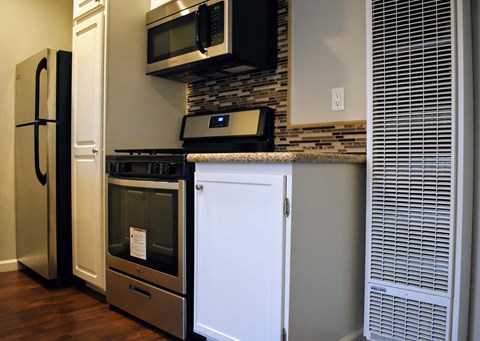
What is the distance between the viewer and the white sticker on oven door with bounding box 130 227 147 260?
186 cm

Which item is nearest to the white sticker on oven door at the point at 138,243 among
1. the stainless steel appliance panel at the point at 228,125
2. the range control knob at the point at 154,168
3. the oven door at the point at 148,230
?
the oven door at the point at 148,230

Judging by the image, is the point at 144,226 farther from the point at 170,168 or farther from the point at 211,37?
the point at 211,37

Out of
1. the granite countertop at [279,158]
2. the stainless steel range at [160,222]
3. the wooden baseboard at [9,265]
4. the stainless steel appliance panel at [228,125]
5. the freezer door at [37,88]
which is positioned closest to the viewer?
the granite countertop at [279,158]

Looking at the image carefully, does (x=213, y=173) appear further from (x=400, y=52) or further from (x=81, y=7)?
(x=81, y=7)

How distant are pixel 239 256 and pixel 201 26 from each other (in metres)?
1.25

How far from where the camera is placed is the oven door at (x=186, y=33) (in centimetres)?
193

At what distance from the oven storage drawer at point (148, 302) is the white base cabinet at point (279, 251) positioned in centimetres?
11

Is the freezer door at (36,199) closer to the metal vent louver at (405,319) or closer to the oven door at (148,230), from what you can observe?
the oven door at (148,230)

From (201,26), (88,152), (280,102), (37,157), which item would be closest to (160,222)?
(88,152)

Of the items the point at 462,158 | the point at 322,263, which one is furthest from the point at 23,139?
the point at 462,158

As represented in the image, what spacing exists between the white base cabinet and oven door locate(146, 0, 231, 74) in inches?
29.6

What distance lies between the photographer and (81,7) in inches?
93.6

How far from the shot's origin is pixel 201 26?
1979mm

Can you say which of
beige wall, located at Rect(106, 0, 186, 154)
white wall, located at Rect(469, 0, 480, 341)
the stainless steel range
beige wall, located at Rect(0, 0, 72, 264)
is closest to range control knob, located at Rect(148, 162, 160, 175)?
the stainless steel range
